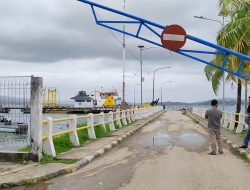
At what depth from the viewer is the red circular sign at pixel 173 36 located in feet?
42.1

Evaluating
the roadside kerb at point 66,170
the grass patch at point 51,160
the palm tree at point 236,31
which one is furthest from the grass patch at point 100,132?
the grass patch at point 51,160

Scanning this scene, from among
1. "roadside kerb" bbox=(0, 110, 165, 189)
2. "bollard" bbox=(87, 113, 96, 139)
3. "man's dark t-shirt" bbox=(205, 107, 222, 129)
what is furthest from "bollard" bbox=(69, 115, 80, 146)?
"man's dark t-shirt" bbox=(205, 107, 222, 129)

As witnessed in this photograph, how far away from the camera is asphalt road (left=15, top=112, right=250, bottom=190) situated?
964 cm

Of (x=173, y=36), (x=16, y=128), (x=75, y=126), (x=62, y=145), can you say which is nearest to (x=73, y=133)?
(x=75, y=126)

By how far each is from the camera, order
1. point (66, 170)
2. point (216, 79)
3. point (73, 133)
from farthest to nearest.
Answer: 1. point (216, 79)
2. point (73, 133)
3. point (66, 170)

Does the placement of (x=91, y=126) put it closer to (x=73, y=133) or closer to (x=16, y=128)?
(x=73, y=133)

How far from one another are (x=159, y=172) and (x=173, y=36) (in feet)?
12.9

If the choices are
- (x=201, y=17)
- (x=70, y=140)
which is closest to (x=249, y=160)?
(x=70, y=140)

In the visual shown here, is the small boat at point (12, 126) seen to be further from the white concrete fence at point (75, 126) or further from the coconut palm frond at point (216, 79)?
the coconut palm frond at point (216, 79)

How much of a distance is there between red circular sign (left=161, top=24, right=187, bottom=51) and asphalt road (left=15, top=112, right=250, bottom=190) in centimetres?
334

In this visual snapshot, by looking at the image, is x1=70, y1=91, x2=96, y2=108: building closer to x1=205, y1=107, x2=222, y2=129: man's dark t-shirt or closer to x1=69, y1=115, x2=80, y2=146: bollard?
x1=69, y1=115, x2=80, y2=146: bollard

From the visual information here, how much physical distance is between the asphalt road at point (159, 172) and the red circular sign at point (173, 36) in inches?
132

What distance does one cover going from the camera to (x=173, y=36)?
509 inches

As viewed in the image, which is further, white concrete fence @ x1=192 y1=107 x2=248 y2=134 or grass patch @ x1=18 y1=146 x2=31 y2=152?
white concrete fence @ x1=192 y1=107 x2=248 y2=134
